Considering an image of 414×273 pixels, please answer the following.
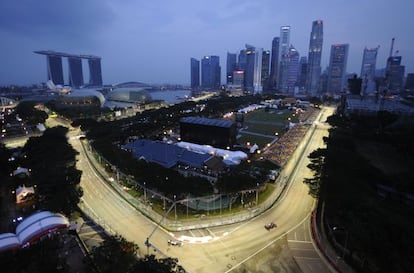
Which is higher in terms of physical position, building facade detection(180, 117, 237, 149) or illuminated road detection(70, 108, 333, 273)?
building facade detection(180, 117, 237, 149)

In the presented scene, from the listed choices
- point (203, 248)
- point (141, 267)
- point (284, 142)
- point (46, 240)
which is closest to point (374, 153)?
point (284, 142)

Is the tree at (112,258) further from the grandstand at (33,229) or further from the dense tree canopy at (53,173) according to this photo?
the dense tree canopy at (53,173)

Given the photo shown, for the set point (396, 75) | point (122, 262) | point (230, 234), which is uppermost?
point (396, 75)

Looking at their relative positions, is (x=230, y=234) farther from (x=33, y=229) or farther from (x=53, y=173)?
(x=53, y=173)

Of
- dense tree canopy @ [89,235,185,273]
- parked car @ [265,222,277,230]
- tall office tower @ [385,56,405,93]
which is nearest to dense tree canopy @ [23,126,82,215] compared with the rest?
dense tree canopy @ [89,235,185,273]

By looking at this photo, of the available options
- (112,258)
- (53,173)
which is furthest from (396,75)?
(112,258)

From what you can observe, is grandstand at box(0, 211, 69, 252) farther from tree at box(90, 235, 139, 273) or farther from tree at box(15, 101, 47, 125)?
tree at box(15, 101, 47, 125)

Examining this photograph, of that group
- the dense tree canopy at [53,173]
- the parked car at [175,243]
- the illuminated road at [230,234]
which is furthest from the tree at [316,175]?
the dense tree canopy at [53,173]

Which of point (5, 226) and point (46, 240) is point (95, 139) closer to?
point (5, 226)
